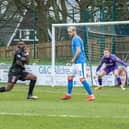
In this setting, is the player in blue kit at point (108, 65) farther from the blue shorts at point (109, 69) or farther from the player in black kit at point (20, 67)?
the player in black kit at point (20, 67)

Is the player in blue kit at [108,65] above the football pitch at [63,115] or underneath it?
above

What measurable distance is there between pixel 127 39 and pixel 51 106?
12965 millimetres

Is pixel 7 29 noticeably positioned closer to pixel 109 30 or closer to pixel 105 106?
pixel 109 30

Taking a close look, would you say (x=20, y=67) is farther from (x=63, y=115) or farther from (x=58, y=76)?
(x=58, y=76)

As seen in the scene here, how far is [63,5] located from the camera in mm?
41281

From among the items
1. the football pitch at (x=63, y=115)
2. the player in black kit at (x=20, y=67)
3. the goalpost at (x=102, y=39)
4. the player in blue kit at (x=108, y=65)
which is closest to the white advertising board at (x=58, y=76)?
the goalpost at (x=102, y=39)

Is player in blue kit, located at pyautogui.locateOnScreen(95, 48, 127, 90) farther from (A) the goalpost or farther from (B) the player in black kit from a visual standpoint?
(B) the player in black kit

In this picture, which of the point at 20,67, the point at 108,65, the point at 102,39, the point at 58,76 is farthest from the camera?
the point at 102,39

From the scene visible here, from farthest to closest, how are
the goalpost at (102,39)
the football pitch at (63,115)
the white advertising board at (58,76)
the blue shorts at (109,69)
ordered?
the goalpost at (102,39), the white advertising board at (58,76), the blue shorts at (109,69), the football pitch at (63,115)

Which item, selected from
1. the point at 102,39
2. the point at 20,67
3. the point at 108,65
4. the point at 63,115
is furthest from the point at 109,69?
the point at 63,115

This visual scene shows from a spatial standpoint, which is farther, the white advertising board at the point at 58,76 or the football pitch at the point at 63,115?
the white advertising board at the point at 58,76

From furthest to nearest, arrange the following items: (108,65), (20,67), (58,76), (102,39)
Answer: (102,39) → (58,76) → (108,65) → (20,67)

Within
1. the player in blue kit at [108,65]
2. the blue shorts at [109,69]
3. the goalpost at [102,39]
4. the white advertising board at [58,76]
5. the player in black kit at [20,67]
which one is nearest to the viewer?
the player in black kit at [20,67]

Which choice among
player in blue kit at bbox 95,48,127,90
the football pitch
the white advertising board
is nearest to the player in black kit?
the football pitch
